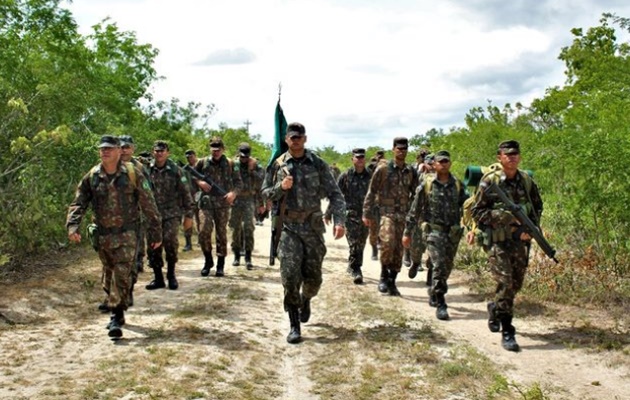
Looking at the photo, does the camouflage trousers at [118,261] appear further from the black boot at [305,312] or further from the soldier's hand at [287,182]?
the black boot at [305,312]

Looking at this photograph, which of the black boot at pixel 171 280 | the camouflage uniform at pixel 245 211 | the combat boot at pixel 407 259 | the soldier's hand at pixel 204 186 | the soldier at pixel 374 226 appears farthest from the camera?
the combat boot at pixel 407 259

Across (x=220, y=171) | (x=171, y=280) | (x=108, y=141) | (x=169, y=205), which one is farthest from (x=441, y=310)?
(x=220, y=171)

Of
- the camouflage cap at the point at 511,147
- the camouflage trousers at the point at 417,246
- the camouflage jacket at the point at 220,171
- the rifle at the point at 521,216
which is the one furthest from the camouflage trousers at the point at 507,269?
the camouflage jacket at the point at 220,171

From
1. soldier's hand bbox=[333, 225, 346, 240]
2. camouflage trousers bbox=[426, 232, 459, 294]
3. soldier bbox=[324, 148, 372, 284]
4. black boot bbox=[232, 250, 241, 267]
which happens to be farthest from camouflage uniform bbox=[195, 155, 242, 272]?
soldier's hand bbox=[333, 225, 346, 240]

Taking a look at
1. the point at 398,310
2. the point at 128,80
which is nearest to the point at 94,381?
the point at 398,310

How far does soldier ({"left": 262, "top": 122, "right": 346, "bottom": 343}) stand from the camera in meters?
6.33

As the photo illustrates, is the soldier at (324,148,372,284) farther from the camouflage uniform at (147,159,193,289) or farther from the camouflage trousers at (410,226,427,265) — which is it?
the camouflage uniform at (147,159,193,289)

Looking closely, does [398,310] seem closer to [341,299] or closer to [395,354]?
[341,299]

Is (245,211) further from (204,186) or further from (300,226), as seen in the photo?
(300,226)

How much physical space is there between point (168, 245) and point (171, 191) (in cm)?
84

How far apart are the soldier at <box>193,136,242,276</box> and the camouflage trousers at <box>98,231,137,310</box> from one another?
3.67 meters

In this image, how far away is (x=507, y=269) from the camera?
626 centimetres

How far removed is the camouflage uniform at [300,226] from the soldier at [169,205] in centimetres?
286

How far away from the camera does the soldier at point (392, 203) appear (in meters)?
8.77
